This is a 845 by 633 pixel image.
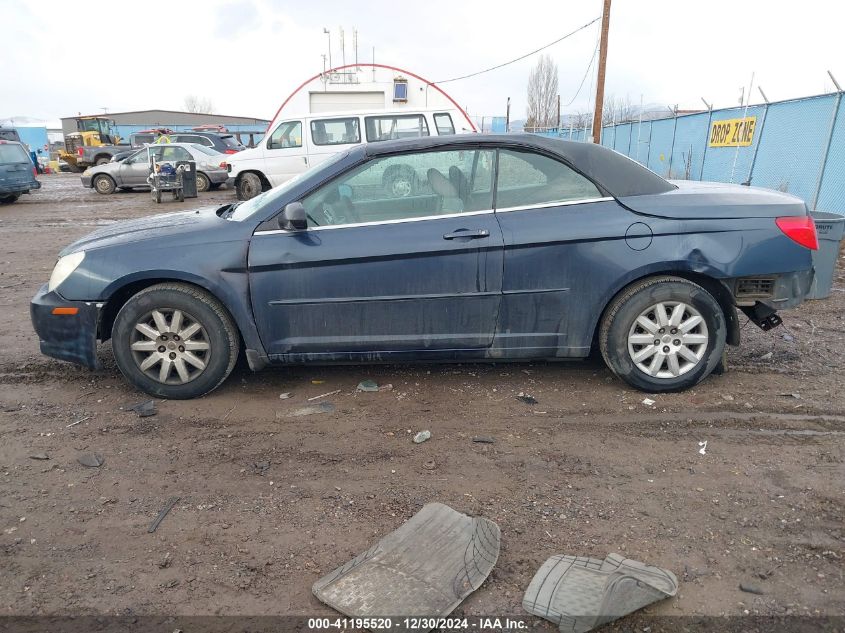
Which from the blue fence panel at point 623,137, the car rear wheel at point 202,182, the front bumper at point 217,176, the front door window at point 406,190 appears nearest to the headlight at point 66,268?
the front door window at point 406,190

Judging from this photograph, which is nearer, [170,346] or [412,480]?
[412,480]

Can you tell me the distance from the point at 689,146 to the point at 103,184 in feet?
61.2

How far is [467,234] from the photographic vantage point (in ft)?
12.5

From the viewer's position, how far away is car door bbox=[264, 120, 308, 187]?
1403 centimetres

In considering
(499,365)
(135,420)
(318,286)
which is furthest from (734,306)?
(135,420)

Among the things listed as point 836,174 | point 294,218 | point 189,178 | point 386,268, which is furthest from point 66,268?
point 189,178

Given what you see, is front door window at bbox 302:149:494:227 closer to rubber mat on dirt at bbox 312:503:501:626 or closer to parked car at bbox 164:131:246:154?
rubber mat on dirt at bbox 312:503:501:626

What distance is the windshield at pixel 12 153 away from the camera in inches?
660

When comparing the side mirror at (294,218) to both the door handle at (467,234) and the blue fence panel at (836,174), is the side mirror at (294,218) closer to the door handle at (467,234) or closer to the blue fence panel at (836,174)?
the door handle at (467,234)

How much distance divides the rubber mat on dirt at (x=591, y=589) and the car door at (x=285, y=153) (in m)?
12.8

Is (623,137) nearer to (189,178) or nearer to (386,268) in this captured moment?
(189,178)

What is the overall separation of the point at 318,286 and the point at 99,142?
38039 mm

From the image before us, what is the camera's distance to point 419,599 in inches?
91.4

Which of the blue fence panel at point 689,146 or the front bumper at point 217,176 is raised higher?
the blue fence panel at point 689,146
